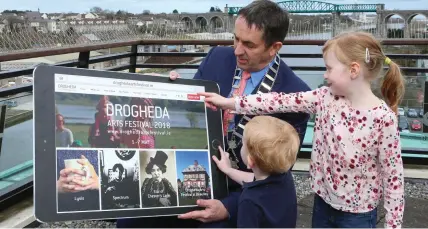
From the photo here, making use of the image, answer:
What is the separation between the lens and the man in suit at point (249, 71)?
174cm

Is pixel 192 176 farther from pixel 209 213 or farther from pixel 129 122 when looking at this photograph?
pixel 129 122

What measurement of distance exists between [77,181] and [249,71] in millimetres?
785

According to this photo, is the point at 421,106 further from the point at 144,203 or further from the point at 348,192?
the point at 144,203

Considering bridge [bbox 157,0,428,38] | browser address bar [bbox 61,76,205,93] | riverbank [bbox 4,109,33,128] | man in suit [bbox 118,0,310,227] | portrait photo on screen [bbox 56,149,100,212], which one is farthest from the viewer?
bridge [bbox 157,0,428,38]

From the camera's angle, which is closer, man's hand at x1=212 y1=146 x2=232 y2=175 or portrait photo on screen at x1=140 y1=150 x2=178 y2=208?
portrait photo on screen at x1=140 y1=150 x2=178 y2=208

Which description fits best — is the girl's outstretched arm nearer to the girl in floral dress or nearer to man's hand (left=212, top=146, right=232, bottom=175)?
the girl in floral dress

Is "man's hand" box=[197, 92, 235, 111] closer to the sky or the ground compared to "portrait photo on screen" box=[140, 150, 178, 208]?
closer to the sky

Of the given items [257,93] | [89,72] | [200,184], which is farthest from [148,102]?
[257,93]

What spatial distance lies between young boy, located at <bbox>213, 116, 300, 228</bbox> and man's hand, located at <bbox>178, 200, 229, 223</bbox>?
0.49ft

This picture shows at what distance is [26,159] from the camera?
Answer: 3.00 metres

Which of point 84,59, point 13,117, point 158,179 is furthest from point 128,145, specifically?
point 84,59

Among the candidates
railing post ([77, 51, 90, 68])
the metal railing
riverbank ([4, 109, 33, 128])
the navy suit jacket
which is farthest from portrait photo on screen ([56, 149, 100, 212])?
railing post ([77, 51, 90, 68])

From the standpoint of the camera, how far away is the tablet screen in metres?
1.39

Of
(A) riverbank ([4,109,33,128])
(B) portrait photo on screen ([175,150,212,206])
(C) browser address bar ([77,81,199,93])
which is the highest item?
(C) browser address bar ([77,81,199,93])
